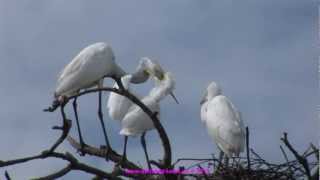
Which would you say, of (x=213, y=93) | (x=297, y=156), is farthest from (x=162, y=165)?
(x=213, y=93)

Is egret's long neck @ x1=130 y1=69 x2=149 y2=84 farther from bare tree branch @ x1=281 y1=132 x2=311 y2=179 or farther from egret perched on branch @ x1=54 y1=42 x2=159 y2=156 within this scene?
bare tree branch @ x1=281 y1=132 x2=311 y2=179

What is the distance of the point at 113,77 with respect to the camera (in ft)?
36.2

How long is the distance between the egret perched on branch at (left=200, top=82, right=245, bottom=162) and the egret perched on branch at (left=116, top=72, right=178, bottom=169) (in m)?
0.74

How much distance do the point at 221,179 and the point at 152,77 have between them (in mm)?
4100

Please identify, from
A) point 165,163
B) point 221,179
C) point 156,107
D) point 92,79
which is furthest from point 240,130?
point 165,163

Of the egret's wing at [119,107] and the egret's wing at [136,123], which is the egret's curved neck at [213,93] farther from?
the egret's wing at [136,123]

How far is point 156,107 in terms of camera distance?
1082cm

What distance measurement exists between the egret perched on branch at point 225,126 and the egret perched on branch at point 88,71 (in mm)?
1450

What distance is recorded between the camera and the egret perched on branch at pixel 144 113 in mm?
10453

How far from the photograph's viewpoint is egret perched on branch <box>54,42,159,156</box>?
10.2m

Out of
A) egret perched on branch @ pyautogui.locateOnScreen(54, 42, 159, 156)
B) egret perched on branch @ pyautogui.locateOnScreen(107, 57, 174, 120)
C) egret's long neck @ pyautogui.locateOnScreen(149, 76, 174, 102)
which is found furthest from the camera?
egret perched on branch @ pyautogui.locateOnScreen(107, 57, 174, 120)

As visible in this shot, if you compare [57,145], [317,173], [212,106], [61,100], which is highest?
[212,106]

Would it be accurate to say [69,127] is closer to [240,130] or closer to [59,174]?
[59,174]

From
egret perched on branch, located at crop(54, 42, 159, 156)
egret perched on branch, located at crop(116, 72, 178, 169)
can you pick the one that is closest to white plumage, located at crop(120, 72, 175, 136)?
egret perched on branch, located at crop(116, 72, 178, 169)
